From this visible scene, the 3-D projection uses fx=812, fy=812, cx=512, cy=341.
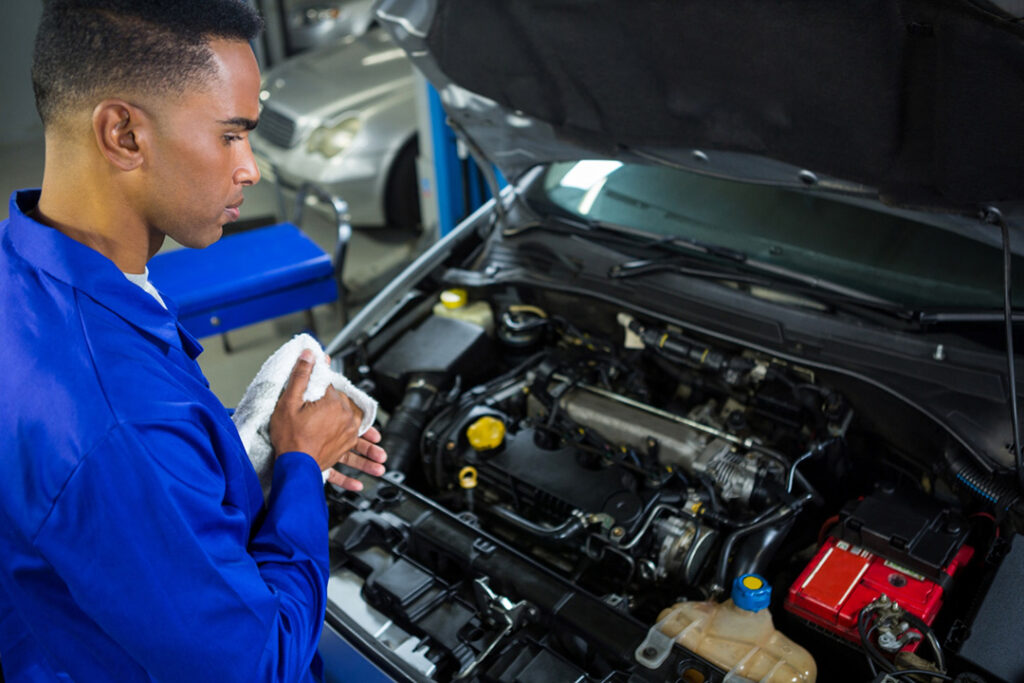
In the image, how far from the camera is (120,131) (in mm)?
970

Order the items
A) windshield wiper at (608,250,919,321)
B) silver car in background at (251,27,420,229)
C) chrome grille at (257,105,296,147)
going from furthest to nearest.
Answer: chrome grille at (257,105,296,147) < silver car in background at (251,27,420,229) < windshield wiper at (608,250,919,321)

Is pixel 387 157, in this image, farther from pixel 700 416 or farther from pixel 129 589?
pixel 129 589

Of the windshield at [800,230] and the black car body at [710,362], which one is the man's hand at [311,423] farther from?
the windshield at [800,230]

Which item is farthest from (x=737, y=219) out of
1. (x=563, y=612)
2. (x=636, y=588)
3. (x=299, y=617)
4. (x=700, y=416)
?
(x=299, y=617)

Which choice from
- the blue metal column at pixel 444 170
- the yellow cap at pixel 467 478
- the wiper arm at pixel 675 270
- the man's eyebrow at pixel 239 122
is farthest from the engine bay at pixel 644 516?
the blue metal column at pixel 444 170

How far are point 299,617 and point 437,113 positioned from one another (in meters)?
3.56

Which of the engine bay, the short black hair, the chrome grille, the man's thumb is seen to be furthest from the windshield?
the chrome grille

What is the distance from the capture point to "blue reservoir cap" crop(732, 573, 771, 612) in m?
1.56

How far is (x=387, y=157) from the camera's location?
4.77m

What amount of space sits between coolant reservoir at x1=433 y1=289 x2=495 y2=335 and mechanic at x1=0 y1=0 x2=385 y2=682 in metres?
1.39

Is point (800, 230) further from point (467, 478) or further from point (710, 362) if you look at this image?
point (467, 478)

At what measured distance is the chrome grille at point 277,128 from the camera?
491 cm

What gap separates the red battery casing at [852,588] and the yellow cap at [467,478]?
765 mm

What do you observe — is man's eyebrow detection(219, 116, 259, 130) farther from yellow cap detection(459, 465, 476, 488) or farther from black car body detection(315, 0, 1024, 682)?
yellow cap detection(459, 465, 476, 488)
